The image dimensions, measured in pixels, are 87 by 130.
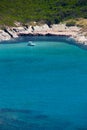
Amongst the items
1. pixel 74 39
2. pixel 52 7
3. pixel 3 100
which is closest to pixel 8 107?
pixel 3 100

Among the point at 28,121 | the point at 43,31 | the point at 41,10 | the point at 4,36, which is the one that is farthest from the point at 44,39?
the point at 28,121

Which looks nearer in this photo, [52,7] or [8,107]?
[8,107]

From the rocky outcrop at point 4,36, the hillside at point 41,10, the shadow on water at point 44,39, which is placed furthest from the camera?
the hillside at point 41,10

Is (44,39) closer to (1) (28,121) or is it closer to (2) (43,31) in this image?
(2) (43,31)

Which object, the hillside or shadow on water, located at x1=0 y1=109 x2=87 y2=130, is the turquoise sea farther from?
the hillside

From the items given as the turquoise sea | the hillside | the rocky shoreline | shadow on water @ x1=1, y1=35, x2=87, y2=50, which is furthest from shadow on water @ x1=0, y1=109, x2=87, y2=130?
the hillside

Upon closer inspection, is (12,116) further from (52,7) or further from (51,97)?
(52,7)

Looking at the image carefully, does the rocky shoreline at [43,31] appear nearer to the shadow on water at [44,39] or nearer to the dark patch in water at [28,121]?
the shadow on water at [44,39]

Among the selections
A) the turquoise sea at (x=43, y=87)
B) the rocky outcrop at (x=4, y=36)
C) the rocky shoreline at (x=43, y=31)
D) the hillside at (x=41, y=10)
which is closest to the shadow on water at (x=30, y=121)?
the turquoise sea at (x=43, y=87)
